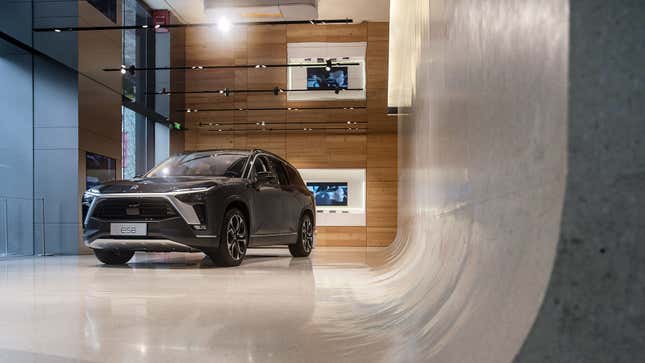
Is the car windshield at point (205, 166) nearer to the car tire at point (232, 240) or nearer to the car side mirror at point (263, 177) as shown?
the car side mirror at point (263, 177)

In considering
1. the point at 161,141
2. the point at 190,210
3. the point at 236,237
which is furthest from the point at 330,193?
the point at 190,210

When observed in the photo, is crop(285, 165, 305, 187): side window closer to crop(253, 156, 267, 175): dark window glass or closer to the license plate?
crop(253, 156, 267, 175): dark window glass

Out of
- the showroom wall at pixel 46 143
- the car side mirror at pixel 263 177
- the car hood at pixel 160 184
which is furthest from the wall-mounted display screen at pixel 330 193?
the car hood at pixel 160 184

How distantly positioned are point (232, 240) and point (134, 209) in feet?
3.84

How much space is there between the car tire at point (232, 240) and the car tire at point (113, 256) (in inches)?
58.1

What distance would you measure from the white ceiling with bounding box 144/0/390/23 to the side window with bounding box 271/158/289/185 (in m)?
10.0

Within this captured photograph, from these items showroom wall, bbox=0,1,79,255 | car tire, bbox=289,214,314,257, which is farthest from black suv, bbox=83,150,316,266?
showroom wall, bbox=0,1,79,255

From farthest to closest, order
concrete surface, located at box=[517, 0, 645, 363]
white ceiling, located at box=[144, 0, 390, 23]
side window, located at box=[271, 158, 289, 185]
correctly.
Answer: white ceiling, located at box=[144, 0, 390, 23] < side window, located at box=[271, 158, 289, 185] < concrete surface, located at box=[517, 0, 645, 363]

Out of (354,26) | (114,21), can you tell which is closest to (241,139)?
(354,26)

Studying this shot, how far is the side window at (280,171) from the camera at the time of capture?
9363 millimetres

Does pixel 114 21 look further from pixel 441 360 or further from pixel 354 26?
pixel 441 360

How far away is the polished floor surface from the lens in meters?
2.36

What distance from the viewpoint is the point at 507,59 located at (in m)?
1.55

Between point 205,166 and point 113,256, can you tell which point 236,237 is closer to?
point 205,166
